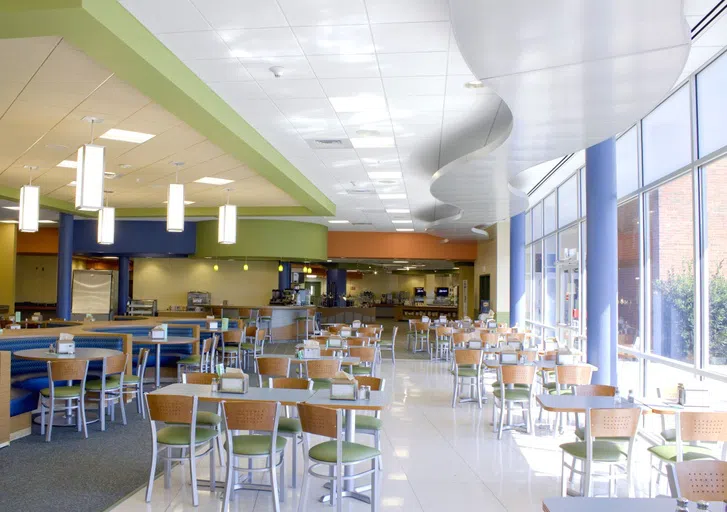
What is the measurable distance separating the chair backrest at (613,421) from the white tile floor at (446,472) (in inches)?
24.9

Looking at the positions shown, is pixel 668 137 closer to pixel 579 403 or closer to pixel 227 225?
pixel 579 403

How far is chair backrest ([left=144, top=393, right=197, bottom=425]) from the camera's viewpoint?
3.48m

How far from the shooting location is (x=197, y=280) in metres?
16.2

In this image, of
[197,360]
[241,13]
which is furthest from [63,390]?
[241,13]

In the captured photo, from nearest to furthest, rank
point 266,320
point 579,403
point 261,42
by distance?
point 579,403 < point 261,42 < point 266,320

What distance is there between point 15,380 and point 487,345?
5819 millimetres

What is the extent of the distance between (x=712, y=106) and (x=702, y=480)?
140 inches

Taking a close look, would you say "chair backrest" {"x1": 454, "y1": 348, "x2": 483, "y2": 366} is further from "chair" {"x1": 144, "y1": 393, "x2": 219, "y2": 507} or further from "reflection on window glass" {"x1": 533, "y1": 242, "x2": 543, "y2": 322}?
"reflection on window glass" {"x1": 533, "y1": 242, "x2": 543, "y2": 322}

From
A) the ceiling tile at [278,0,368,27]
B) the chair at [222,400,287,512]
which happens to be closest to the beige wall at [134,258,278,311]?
the ceiling tile at [278,0,368,27]

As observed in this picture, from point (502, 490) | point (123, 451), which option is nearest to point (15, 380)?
point (123, 451)

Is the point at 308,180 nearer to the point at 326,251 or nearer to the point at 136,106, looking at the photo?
the point at 136,106

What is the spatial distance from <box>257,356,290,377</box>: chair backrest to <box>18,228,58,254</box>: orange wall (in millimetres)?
11439

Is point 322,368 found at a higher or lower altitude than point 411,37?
lower

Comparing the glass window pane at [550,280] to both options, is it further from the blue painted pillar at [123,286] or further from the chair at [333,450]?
the blue painted pillar at [123,286]
